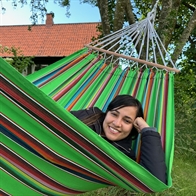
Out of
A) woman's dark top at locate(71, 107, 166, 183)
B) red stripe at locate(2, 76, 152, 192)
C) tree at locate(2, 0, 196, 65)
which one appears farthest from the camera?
tree at locate(2, 0, 196, 65)

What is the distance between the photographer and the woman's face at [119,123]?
1.56m

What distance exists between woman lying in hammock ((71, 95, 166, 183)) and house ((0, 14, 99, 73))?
9.46 m

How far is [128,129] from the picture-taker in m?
1.58

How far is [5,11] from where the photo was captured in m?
4.75

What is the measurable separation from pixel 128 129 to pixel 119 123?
6 cm

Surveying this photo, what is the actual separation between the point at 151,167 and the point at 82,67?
3.80ft

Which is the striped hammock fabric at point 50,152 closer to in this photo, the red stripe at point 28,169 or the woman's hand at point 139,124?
the red stripe at point 28,169

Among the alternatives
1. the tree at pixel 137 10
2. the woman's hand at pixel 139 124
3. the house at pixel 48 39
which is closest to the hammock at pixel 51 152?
the woman's hand at pixel 139 124

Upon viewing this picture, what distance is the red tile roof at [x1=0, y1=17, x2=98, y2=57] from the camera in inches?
444

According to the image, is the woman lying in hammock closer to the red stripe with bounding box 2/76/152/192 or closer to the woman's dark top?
the woman's dark top

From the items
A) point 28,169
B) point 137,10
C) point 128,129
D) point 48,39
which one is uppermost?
point 137,10

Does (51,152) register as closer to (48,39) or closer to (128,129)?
(128,129)

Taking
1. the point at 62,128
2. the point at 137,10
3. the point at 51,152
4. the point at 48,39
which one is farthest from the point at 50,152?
the point at 48,39

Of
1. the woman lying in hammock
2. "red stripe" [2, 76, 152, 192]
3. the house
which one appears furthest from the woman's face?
the house
